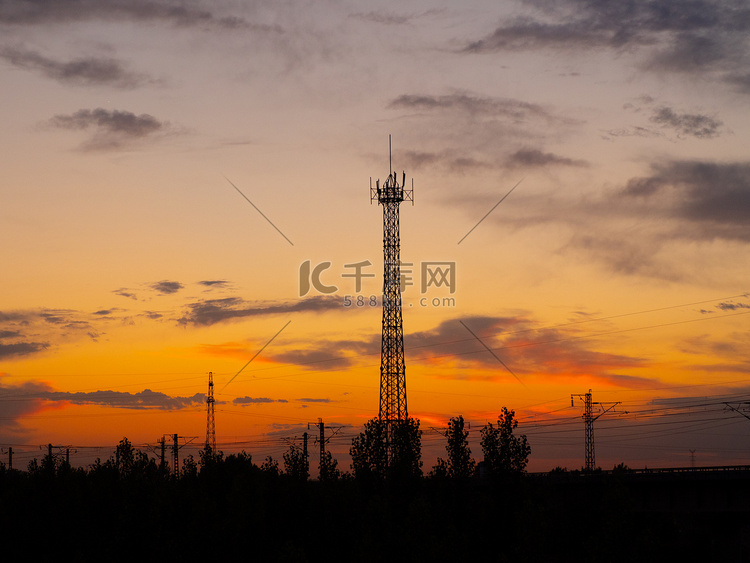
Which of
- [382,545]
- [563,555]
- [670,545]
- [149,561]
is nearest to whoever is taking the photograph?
[382,545]

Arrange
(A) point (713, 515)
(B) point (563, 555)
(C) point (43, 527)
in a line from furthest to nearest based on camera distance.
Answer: (A) point (713, 515), (B) point (563, 555), (C) point (43, 527)

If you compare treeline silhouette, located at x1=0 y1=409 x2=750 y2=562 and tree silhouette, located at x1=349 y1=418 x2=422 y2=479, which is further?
tree silhouette, located at x1=349 y1=418 x2=422 y2=479

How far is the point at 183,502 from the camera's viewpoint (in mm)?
84750

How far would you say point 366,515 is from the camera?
72.2 m

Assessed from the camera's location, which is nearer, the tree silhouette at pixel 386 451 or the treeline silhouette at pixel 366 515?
the treeline silhouette at pixel 366 515

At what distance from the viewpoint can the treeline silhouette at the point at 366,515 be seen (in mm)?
61469

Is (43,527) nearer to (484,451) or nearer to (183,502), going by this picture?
(183,502)

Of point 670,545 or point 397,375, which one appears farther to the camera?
point 670,545

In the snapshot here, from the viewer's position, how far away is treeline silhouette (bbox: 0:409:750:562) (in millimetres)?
61469

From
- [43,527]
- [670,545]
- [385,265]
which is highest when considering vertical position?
[385,265]

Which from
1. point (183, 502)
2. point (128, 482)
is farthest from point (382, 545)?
point (128, 482)

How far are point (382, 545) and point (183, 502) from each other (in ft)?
92.0

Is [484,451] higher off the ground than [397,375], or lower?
lower

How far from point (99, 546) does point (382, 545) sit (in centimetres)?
3157
